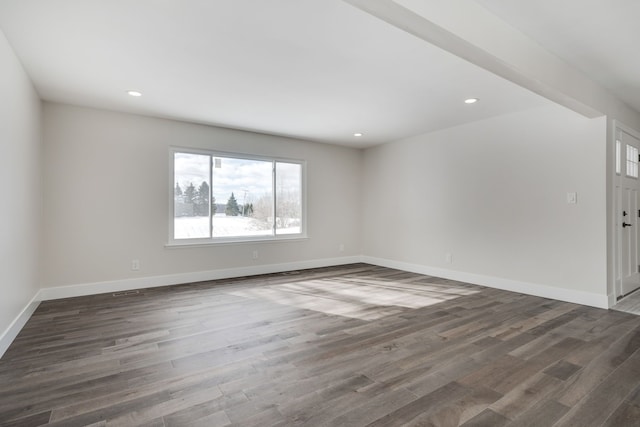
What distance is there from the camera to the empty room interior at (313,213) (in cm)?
200

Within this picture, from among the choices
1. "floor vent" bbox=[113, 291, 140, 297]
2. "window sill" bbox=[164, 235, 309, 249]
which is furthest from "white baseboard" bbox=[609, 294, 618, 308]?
"floor vent" bbox=[113, 291, 140, 297]

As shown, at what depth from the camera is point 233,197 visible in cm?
536

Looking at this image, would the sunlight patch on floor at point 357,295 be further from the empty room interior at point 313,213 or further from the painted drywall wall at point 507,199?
the painted drywall wall at point 507,199

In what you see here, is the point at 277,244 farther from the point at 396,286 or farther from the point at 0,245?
the point at 0,245

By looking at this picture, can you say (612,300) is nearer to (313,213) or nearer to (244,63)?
(313,213)

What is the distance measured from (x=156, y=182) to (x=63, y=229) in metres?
1.24

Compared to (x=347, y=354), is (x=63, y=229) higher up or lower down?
higher up

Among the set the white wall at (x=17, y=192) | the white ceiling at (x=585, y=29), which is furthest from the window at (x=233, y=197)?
the white ceiling at (x=585, y=29)

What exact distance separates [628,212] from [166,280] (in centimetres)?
622

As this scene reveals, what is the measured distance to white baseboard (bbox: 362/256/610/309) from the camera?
12.2ft

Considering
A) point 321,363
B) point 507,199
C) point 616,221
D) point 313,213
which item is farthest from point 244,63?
point 616,221

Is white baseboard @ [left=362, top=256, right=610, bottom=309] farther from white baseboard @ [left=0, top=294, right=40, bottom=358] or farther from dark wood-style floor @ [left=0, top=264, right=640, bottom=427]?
white baseboard @ [left=0, top=294, right=40, bottom=358]

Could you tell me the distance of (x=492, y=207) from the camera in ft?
15.2

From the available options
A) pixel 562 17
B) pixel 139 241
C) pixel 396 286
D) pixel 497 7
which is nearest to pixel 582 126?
pixel 562 17
